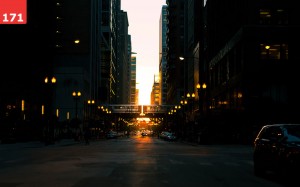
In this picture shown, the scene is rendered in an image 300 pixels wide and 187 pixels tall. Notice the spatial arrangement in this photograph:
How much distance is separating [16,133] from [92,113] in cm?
7116

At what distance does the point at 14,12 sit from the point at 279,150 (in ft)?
60.3

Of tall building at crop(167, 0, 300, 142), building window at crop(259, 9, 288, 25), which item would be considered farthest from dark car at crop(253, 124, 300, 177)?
building window at crop(259, 9, 288, 25)

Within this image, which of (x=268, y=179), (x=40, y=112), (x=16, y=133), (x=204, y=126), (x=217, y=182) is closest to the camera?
(x=217, y=182)

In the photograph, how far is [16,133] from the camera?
71.4 meters

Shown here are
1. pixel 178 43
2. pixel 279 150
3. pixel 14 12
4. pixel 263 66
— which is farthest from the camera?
pixel 178 43

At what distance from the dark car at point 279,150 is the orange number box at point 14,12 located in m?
15.7

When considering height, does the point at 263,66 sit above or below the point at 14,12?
below

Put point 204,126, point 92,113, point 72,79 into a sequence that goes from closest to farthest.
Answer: point 204,126 < point 72,79 < point 92,113

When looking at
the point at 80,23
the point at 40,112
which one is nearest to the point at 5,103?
the point at 40,112

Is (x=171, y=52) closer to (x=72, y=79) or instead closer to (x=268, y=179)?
(x=72, y=79)

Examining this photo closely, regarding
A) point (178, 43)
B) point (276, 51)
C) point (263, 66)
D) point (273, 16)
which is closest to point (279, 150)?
point (263, 66)

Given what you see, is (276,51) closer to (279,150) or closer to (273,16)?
(273,16)

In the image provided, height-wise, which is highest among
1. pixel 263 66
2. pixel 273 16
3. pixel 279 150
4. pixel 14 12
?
pixel 273 16

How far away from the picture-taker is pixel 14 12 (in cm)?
2947
